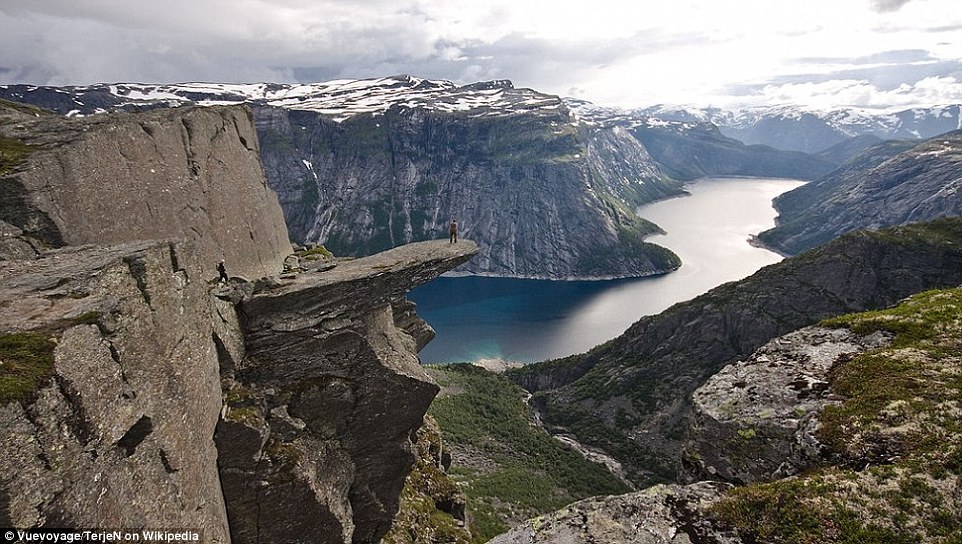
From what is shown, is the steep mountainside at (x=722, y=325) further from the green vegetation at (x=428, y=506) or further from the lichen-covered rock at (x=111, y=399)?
the lichen-covered rock at (x=111, y=399)

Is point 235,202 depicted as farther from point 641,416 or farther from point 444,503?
point 641,416

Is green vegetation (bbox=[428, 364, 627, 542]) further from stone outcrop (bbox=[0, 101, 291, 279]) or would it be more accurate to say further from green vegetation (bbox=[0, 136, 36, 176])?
green vegetation (bbox=[0, 136, 36, 176])

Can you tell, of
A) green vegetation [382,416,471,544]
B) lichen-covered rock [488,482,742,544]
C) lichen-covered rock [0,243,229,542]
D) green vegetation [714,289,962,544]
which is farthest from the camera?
green vegetation [382,416,471,544]

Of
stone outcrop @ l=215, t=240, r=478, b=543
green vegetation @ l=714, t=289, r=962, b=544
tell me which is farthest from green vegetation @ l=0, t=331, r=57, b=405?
green vegetation @ l=714, t=289, r=962, b=544

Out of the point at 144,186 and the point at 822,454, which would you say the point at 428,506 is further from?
the point at 822,454

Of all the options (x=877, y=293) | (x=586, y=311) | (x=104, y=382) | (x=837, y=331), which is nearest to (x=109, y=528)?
(x=104, y=382)

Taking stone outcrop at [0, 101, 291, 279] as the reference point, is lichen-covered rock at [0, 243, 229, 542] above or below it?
below
